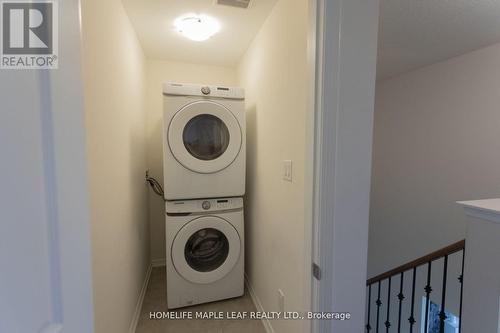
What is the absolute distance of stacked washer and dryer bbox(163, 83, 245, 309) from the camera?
1783 mm

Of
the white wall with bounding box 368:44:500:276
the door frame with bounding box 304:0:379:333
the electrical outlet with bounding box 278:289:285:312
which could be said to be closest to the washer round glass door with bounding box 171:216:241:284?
the electrical outlet with bounding box 278:289:285:312

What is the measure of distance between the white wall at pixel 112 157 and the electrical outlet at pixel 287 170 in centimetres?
94

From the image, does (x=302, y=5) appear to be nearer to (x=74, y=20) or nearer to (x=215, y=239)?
(x=74, y=20)

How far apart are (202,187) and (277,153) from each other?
2.32ft

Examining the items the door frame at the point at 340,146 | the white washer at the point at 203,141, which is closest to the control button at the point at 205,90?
the white washer at the point at 203,141

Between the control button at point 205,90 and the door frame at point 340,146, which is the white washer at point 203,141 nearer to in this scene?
the control button at point 205,90

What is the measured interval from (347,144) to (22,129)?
843mm

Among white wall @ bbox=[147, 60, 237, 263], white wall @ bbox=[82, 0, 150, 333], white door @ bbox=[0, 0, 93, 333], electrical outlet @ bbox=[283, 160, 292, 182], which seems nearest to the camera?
white door @ bbox=[0, 0, 93, 333]

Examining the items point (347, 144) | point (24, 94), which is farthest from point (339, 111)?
point (24, 94)

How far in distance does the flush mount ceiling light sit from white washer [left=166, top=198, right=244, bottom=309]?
1299mm

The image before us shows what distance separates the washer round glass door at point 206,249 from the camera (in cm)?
185

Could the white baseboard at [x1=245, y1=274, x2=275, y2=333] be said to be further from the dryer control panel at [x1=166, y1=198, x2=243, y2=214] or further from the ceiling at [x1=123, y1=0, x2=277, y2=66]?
the ceiling at [x1=123, y1=0, x2=277, y2=66]

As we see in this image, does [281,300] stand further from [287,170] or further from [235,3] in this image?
[235,3]

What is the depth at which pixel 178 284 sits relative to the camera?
187cm
